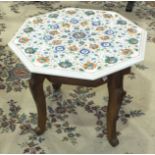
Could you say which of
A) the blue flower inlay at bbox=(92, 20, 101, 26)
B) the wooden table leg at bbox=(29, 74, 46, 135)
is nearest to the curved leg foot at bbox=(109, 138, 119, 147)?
the wooden table leg at bbox=(29, 74, 46, 135)

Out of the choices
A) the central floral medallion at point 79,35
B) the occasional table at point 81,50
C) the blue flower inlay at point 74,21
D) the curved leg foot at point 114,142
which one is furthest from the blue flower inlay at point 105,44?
the curved leg foot at point 114,142

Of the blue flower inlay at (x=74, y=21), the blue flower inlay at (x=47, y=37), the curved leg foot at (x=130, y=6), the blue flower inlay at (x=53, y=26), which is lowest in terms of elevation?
the curved leg foot at (x=130, y=6)

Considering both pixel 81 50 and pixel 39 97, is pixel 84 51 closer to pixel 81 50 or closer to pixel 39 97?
pixel 81 50

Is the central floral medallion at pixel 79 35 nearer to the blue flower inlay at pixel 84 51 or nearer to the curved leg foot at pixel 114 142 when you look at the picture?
the blue flower inlay at pixel 84 51

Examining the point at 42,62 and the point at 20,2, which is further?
the point at 20,2

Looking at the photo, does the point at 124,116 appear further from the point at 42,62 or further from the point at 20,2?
the point at 20,2

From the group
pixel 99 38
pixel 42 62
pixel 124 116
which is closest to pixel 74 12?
pixel 99 38

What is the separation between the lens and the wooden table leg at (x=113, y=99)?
1334mm

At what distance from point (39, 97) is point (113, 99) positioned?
1.11ft

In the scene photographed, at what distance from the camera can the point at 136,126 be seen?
1.72 m

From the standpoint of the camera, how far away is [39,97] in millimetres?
1453

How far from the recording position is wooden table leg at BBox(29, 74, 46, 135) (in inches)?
53.8

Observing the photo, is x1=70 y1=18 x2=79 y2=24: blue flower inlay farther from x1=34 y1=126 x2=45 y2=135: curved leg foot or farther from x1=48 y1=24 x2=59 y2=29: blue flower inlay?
x1=34 y1=126 x2=45 y2=135: curved leg foot

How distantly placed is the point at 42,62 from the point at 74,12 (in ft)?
1.46
